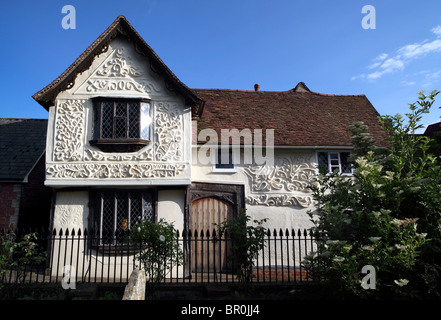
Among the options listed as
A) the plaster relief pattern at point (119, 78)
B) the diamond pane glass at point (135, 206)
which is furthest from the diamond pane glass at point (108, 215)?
the plaster relief pattern at point (119, 78)

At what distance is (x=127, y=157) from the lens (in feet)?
36.3

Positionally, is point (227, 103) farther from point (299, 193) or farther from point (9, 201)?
point (9, 201)

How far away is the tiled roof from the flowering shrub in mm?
5903

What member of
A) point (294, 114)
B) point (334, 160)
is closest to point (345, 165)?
point (334, 160)

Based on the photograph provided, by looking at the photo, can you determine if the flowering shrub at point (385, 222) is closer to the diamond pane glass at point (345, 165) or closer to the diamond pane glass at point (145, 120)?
the diamond pane glass at point (345, 165)

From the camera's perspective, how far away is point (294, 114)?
15141mm

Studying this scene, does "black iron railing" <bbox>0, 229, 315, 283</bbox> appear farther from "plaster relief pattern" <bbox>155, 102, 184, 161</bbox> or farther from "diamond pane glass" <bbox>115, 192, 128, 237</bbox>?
"plaster relief pattern" <bbox>155, 102, 184, 161</bbox>

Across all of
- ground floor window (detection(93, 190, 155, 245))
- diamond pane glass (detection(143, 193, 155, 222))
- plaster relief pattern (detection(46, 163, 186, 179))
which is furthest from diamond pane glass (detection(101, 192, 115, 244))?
diamond pane glass (detection(143, 193, 155, 222))

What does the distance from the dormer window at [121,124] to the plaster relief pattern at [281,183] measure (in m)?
4.12

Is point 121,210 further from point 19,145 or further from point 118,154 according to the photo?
point 19,145

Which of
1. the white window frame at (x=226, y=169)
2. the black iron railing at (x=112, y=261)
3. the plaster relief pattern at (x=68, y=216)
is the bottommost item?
the black iron railing at (x=112, y=261)

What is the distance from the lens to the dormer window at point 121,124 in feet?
36.3

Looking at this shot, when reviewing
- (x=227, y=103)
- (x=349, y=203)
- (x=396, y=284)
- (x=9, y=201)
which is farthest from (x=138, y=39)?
(x=396, y=284)
